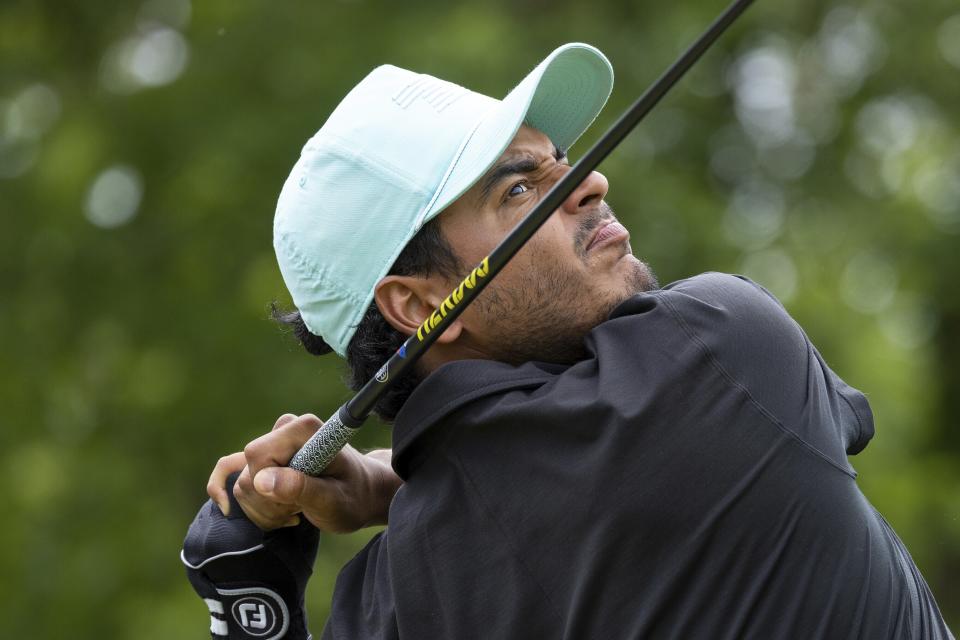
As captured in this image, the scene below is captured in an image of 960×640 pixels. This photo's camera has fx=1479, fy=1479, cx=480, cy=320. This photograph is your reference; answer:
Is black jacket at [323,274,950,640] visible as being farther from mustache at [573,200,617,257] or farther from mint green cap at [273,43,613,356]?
mint green cap at [273,43,613,356]

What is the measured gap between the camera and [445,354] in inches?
111

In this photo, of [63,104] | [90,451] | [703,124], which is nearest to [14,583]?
[90,451]

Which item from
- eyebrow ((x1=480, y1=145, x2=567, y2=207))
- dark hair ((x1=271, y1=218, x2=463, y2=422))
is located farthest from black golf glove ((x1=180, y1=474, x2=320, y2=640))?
eyebrow ((x1=480, y1=145, x2=567, y2=207))

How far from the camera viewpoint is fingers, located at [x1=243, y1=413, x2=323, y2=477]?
9.07ft

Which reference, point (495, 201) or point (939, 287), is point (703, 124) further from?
point (495, 201)

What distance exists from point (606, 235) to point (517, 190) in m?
0.19

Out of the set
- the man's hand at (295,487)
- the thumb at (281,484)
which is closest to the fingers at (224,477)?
the man's hand at (295,487)

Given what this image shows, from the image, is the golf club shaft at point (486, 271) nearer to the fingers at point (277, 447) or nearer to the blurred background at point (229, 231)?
the fingers at point (277, 447)

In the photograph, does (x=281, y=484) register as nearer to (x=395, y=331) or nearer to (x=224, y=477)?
(x=224, y=477)

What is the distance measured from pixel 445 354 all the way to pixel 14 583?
23.1ft

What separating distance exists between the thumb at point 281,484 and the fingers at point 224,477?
0.15 meters

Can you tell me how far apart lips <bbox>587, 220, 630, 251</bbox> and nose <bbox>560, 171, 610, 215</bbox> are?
0.16 ft

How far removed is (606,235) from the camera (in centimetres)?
274

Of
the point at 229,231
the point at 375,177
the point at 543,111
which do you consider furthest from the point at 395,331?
the point at 229,231
